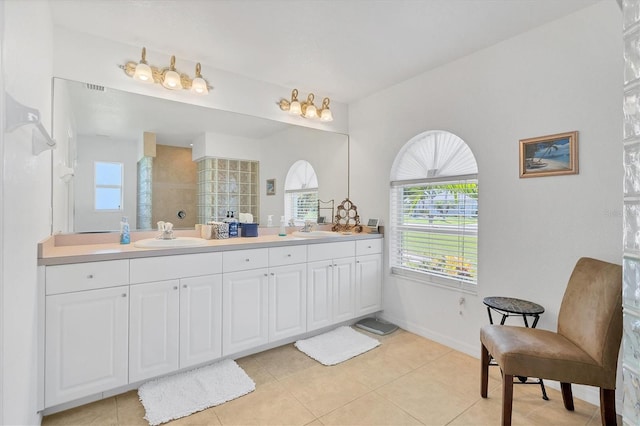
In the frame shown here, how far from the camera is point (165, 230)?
8.09ft

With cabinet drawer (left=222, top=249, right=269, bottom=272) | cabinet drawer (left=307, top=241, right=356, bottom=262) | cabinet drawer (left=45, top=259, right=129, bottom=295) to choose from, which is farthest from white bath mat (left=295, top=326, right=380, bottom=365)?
cabinet drawer (left=45, top=259, right=129, bottom=295)

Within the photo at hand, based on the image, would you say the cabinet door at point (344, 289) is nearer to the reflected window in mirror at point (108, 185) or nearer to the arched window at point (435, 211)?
the arched window at point (435, 211)

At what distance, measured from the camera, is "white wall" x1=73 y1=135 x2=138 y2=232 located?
7.48 feet

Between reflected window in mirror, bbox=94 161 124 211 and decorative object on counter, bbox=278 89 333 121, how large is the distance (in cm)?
161

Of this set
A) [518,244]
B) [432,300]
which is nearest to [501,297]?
[518,244]

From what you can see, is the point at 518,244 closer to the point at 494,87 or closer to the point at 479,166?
the point at 479,166

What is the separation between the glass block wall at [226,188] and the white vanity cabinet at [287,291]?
649mm

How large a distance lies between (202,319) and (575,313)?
2378 mm

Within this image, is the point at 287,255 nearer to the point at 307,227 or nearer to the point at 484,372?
the point at 307,227

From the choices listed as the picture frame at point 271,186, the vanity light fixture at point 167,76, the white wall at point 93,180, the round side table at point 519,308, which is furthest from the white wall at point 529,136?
the white wall at point 93,180

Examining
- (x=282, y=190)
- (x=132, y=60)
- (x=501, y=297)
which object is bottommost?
(x=501, y=297)

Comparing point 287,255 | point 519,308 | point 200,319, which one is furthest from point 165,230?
point 519,308

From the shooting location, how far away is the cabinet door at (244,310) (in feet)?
7.62

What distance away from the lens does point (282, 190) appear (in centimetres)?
332
